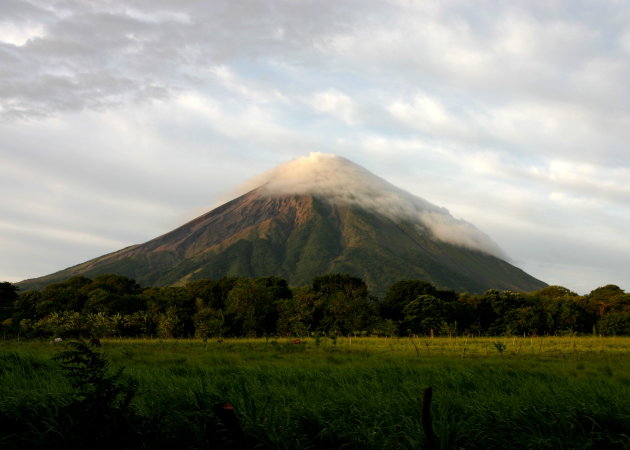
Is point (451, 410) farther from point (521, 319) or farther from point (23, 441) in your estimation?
point (521, 319)

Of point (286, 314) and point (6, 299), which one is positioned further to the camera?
point (6, 299)

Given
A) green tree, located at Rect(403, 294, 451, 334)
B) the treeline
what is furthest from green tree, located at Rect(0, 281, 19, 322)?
green tree, located at Rect(403, 294, 451, 334)

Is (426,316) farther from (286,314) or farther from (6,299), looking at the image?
(6,299)

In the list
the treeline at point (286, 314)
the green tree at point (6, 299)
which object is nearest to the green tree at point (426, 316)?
the treeline at point (286, 314)

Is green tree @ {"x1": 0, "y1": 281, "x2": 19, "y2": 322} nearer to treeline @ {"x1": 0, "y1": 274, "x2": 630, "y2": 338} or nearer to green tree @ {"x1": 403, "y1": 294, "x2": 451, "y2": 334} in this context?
treeline @ {"x1": 0, "y1": 274, "x2": 630, "y2": 338}

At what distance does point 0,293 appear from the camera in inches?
2881

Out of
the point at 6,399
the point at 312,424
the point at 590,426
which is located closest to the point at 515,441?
the point at 590,426

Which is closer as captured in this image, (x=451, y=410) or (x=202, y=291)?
(x=451, y=410)

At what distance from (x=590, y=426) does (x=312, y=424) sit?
4440mm

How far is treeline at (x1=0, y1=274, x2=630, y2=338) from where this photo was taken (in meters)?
54.3

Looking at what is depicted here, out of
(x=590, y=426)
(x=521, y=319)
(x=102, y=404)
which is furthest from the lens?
(x=521, y=319)

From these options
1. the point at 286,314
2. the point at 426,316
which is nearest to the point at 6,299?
the point at 286,314

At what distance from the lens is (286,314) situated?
56.4m

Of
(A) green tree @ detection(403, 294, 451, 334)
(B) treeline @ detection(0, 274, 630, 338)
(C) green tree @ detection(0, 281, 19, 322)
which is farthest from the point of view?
(C) green tree @ detection(0, 281, 19, 322)
